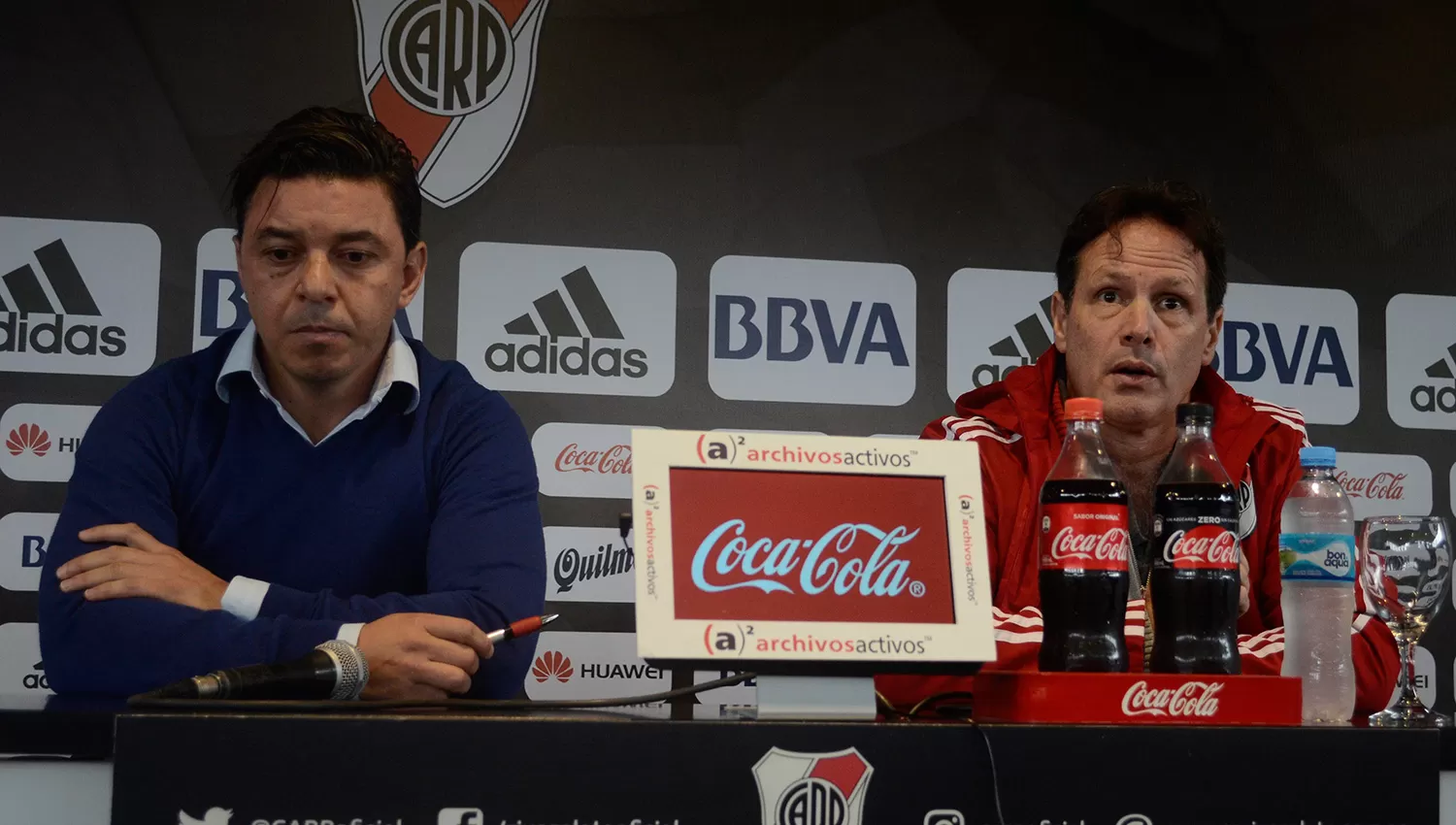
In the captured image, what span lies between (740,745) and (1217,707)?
428mm

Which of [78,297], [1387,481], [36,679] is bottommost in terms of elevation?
[36,679]

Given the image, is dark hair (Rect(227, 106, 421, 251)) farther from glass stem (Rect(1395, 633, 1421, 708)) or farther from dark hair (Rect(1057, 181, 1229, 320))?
glass stem (Rect(1395, 633, 1421, 708))

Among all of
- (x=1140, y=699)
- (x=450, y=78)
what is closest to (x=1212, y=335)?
(x=1140, y=699)

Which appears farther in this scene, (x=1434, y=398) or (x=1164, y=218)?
(x=1434, y=398)

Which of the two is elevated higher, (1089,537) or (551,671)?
(1089,537)

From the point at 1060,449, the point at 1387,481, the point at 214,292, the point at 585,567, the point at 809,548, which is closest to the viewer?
the point at 809,548

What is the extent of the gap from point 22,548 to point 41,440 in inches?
8.9

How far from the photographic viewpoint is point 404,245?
1.99m

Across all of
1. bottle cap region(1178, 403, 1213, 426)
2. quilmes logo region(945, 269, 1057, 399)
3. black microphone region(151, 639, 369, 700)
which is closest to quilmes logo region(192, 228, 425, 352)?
quilmes logo region(945, 269, 1057, 399)

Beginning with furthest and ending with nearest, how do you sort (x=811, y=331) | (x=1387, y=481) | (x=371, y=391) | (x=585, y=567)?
(x=1387, y=481), (x=811, y=331), (x=585, y=567), (x=371, y=391)

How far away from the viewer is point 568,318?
2963mm

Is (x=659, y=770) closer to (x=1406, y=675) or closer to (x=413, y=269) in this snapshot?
(x=1406, y=675)

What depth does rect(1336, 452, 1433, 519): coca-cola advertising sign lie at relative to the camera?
3254mm

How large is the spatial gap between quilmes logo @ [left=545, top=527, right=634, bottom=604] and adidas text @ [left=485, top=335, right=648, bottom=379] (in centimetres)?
35
